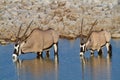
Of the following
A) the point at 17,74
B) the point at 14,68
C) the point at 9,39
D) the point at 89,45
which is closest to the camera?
the point at 17,74

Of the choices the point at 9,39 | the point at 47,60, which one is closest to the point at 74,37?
the point at 9,39

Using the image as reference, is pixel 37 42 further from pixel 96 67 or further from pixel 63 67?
pixel 96 67

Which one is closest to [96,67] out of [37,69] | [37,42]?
[37,69]

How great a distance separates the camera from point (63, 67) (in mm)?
19766

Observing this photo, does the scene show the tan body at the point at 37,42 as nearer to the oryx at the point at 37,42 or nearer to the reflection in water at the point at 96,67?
the oryx at the point at 37,42

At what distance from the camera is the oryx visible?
2234 centimetres

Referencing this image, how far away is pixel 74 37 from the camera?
3042 centimetres

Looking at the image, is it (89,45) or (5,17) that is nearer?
(89,45)

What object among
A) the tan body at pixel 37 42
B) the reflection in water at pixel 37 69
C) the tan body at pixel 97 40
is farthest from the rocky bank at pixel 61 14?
the reflection in water at pixel 37 69

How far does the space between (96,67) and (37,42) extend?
380cm

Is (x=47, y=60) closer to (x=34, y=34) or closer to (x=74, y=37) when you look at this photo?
(x=34, y=34)

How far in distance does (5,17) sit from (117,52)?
41.4ft

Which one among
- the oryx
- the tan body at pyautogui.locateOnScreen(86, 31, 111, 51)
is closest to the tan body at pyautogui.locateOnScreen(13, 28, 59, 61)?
→ the oryx

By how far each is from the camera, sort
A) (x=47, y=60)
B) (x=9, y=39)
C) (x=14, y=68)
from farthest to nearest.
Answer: (x=9, y=39) < (x=47, y=60) < (x=14, y=68)
